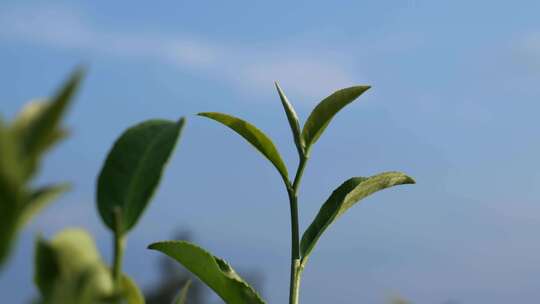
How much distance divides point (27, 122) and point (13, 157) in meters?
0.05

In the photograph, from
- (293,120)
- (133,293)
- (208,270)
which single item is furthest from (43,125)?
(293,120)

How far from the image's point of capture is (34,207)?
1.63 feet

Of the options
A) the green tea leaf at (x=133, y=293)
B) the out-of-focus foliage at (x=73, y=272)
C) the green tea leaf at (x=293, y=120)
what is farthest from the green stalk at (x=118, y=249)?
the green tea leaf at (x=293, y=120)

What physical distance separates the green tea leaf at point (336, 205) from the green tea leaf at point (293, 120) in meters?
0.11

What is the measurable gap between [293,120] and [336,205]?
0.19 m

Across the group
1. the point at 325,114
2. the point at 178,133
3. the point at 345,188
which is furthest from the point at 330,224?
the point at 178,133

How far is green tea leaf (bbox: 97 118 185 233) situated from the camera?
22.8 inches

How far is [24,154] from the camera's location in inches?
18.1

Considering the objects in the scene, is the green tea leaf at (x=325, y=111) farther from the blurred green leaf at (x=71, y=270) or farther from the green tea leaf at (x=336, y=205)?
the blurred green leaf at (x=71, y=270)

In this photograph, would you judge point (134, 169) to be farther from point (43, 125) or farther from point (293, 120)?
point (293, 120)

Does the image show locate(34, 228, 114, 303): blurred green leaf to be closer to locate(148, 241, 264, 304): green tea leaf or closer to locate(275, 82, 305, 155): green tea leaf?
locate(148, 241, 264, 304): green tea leaf

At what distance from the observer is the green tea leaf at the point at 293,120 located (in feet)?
4.39

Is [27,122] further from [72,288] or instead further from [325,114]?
[325,114]

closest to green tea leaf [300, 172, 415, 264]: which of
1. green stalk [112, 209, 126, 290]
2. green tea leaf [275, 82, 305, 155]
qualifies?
green tea leaf [275, 82, 305, 155]
